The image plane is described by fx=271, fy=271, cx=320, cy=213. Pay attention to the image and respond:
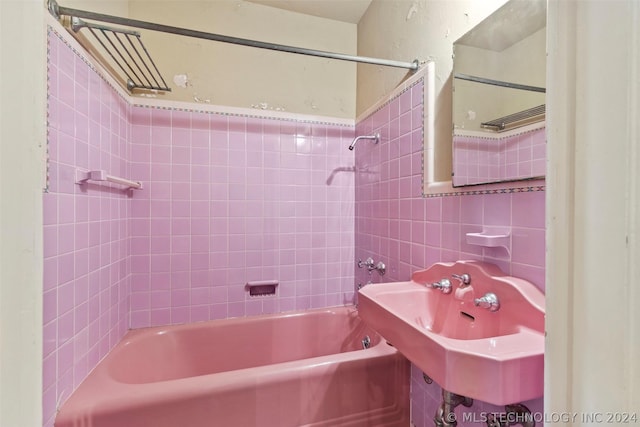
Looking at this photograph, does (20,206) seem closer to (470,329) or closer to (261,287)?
(470,329)

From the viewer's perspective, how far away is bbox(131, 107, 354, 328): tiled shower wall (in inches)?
62.2

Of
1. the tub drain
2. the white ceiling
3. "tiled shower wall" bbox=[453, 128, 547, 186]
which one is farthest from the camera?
the white ceiling

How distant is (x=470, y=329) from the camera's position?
3.04ft

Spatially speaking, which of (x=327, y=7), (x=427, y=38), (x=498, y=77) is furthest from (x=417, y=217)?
(x=327, y=7)

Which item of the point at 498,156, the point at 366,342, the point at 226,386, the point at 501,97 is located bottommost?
the point at 366,342

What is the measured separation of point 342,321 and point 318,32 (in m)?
1.97

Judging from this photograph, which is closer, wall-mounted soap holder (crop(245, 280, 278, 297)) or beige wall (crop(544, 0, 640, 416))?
beige wall (crop(544, 0, 640, 416))

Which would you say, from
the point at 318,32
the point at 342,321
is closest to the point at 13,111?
the point at 342,321

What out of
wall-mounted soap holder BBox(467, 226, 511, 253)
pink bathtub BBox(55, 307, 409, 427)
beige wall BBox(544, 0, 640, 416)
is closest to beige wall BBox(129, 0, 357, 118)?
wall-mounted soap holder BBox(467, 226, 511, 253)

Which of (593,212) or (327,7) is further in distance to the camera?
(327,7)

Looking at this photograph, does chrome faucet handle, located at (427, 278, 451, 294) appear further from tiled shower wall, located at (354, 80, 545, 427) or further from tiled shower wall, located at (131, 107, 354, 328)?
tiled shower wall, located at (131, 107, 354, 328)

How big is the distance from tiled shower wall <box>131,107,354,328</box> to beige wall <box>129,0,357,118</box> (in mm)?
151

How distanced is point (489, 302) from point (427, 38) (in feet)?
3.74

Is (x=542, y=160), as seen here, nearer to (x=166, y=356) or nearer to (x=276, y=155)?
(x=276, y=155)
